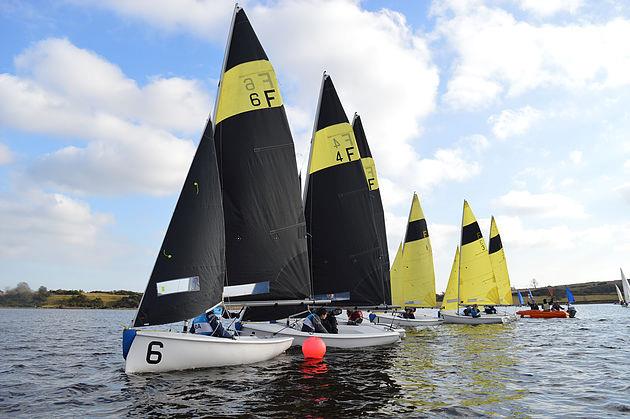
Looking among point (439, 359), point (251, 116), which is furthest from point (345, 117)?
point (439, 359)

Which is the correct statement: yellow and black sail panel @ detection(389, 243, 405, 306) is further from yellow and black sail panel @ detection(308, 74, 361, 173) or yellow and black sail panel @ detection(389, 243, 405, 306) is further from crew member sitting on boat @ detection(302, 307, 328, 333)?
crew member sitting on boat @ detection(302, 307, 328, 333)

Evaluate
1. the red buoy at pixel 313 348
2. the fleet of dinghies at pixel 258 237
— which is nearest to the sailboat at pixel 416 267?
the fleet of dinghies at pixel 258 237

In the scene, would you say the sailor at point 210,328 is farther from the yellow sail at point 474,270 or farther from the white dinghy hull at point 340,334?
the yellow sail at point 474,270

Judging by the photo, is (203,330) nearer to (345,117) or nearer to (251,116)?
(251,116)

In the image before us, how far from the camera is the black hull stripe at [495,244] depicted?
55.2 m

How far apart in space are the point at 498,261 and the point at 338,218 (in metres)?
34.5

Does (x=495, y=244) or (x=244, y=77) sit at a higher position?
(x=244, y=77)

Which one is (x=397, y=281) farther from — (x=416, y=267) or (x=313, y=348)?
(x=313, y=348)

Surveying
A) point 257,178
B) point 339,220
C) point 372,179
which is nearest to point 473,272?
point 372,179

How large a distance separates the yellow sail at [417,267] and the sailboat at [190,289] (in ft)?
91.7

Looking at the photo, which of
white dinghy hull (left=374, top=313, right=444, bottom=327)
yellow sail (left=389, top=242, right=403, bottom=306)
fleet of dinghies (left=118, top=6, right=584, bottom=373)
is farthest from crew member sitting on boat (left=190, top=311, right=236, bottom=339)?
yellow sail (left=389, top=242, right=403, bottom=306)

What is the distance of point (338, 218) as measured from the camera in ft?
89.8

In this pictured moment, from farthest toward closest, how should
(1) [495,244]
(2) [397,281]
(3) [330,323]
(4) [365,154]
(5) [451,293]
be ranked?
(1) [495,244]
(5) [451,293]
(2) [397,281]
(4) [365,154]
(3) [330,323]

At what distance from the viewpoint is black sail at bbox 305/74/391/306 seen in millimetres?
26906
